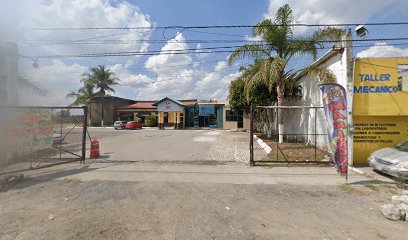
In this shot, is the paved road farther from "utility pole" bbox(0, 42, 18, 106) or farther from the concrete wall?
the concrete wall

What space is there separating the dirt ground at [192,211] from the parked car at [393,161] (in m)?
0.81

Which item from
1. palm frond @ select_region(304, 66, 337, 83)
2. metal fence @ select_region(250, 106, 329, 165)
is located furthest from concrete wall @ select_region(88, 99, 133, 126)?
palm frond @ select_region(304, 66, 337, 83)

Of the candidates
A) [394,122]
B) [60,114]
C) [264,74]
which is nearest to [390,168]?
[394,122]

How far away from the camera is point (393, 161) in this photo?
6496 mm

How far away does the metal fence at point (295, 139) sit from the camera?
28.0ft

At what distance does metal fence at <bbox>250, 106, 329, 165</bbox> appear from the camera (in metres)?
8.53

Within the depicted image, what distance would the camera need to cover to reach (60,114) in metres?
9.02

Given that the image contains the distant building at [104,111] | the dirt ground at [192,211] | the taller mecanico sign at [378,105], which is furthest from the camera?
the distant building at [104,111]

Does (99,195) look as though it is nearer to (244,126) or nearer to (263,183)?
(263,183)

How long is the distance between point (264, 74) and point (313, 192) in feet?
24.3

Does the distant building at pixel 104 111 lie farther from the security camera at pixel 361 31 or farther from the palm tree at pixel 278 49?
the security camera at pixel 361 31

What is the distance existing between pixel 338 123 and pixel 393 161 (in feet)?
7.27

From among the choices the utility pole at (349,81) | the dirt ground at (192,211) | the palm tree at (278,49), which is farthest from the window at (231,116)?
the dirt ground at (192,211)

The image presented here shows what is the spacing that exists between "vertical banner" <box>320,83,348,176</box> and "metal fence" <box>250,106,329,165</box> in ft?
4.26
